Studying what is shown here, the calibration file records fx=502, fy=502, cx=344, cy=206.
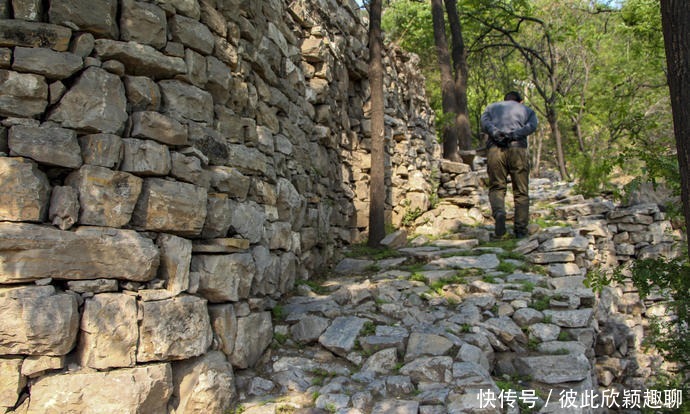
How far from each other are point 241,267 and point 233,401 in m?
1.03

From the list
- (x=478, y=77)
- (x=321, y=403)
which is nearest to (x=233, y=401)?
(x=321, y=403)

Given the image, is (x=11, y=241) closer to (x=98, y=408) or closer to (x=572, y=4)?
(x=98, y=408)

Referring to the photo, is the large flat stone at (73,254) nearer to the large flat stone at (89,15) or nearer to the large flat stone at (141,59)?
the large flat stone at (141,59)

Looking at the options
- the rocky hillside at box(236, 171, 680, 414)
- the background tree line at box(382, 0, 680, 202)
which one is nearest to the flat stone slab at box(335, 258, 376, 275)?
the rocky hillside at box(236, 171, 680, 414)

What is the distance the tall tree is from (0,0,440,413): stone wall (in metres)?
2.93

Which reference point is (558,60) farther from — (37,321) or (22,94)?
(37,321)

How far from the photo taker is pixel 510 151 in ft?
24.7

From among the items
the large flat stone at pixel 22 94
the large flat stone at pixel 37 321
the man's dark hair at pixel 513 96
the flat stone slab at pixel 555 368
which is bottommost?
the flat stone slab at pixel 555 368

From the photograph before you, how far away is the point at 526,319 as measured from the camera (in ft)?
16.3

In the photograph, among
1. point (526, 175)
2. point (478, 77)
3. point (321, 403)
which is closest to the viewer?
point (321, 403)

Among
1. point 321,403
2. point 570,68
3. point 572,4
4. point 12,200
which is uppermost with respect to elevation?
point 572,4

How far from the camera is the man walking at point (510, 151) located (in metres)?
7.44

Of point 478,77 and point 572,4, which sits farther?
point 478,77

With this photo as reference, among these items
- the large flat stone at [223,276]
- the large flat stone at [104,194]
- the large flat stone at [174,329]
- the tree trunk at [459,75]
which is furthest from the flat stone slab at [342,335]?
the tree trunk at [459,75]
